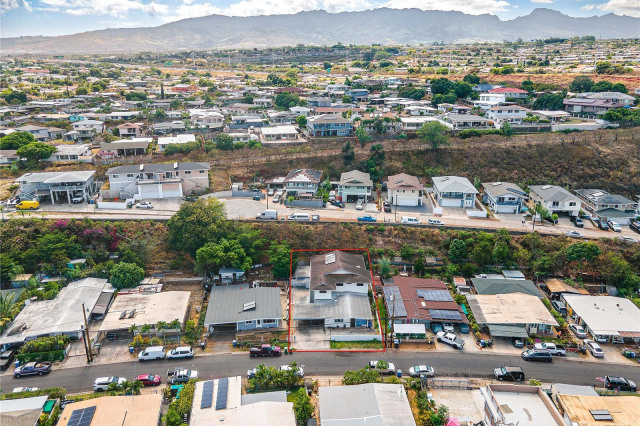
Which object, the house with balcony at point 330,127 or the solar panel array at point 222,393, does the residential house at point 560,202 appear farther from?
the solar panel array at point 222,393

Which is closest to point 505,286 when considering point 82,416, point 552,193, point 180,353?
point 552,193

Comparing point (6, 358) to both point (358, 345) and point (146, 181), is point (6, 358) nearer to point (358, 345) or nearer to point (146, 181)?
point (358, 345)

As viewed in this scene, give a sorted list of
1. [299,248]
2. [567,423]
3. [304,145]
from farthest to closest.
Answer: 1. [304,145]
2. [299,248]
3. [567,423]

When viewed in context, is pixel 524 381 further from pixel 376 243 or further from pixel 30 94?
pixel 30 94

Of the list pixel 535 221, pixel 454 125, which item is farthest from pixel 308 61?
pixel 535 221

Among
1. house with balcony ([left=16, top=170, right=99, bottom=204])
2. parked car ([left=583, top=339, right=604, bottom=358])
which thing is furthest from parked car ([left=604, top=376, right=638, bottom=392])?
house with balcony ([left=16, top=170, right=99, bottom=204])

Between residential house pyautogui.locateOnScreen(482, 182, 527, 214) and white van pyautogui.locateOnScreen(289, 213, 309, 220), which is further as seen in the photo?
residential house pyautogui.locateOnScreen(482, 182, 527, 214)

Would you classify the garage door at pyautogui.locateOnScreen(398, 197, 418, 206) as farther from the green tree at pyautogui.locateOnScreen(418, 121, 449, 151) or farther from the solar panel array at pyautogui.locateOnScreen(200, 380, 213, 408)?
the solar panel array at pyautogui.locateOnScreen(200, 380, 213, 408)
